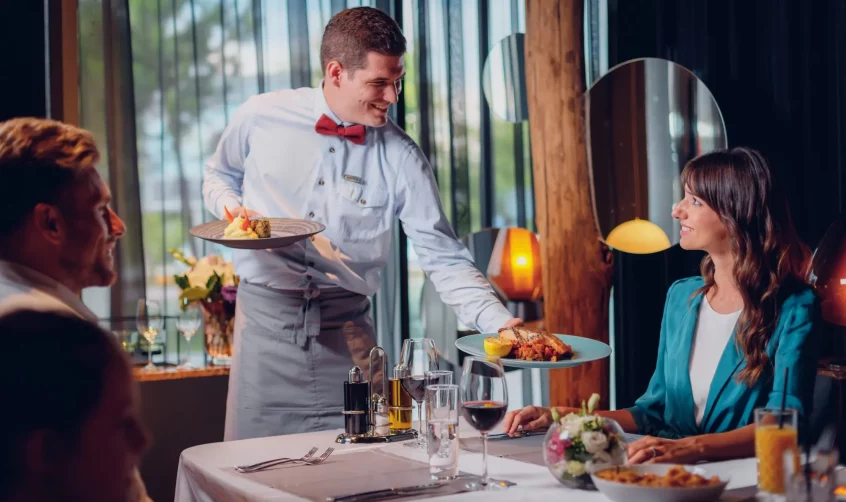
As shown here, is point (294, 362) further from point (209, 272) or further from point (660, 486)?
point (660, 486)

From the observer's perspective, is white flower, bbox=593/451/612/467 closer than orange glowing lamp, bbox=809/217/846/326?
Yes

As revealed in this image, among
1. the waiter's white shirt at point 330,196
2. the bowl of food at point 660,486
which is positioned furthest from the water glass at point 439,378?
the waiter's white shirt at point 330,196

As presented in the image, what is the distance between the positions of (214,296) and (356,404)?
169 cm

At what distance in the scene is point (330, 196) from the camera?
10.2ft

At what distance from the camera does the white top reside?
2.43 metres

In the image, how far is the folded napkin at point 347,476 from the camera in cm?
171

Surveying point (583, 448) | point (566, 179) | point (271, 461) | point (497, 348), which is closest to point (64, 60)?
point (566, 179)

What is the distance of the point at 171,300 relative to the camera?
4.23m

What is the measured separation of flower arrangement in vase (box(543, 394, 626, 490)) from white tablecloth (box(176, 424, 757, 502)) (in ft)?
0.10

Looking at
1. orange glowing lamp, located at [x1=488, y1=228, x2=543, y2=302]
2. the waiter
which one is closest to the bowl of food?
the waiter

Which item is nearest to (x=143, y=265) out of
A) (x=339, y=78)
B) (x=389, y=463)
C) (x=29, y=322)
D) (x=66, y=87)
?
(x=66, y=87)

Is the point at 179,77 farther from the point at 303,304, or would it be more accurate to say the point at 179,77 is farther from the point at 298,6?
the point at 303,304

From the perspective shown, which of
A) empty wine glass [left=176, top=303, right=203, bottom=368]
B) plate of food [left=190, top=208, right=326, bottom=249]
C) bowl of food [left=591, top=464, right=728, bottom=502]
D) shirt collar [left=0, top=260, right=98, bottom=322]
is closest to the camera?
bowl of food [left=591, top=464, right=728, bottom=502]

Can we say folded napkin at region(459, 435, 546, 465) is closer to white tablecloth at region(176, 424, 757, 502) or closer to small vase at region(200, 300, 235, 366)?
white tablecloth at region(176, 424, 757, 502)
